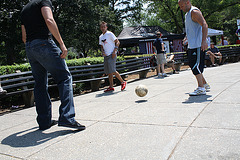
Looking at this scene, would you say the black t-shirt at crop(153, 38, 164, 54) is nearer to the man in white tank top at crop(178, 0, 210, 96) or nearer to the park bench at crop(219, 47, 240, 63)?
the man in white tank top at crop(178, 0, 210, 96)

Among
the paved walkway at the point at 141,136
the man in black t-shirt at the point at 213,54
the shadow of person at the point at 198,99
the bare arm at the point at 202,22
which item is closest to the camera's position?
the paved walkway at the point at 141,136

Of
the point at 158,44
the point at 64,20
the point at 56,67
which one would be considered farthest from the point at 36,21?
the point at 64,20

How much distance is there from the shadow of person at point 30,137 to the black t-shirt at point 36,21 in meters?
1.39

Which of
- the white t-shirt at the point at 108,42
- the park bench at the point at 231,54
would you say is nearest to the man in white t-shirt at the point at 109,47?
the white t-shirt at the point at 108,42

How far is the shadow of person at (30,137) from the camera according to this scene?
292cm

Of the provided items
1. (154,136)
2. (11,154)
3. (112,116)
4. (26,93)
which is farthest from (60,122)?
(26,93)

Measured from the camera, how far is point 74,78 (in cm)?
765

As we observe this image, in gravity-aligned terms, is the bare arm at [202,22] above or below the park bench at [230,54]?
above

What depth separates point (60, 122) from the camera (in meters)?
3.10

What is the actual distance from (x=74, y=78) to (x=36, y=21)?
4509 millimetres

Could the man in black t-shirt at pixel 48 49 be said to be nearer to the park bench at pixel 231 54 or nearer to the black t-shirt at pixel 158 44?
the black t-shirt at pixel 158 44

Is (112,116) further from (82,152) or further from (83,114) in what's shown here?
(82,152)

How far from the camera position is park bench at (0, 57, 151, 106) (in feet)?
18.7

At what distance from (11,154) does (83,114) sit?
1.83 m
